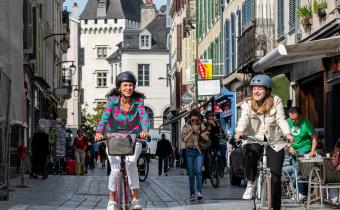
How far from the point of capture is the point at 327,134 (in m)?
21.2

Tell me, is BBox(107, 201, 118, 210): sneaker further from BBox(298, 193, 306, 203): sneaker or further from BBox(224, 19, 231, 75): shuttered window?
BBox(224, 19, 231, 75): shuttered window

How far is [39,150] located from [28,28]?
5.78 m

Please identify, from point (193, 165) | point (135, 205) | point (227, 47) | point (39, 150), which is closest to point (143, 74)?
point (227, 47)

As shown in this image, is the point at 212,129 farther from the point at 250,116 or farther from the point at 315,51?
the point at 250,116

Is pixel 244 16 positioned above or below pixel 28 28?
above

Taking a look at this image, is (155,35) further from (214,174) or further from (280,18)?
(214,174)

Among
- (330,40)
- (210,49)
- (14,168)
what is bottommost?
(14,168)

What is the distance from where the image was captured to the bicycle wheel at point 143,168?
2906cm

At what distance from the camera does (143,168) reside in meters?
29.6

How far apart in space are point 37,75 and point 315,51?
2802 centimetres

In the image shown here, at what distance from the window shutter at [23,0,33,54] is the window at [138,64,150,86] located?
74.9 m

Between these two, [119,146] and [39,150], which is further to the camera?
[39,150]

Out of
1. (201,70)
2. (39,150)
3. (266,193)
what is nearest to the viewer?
(266,193)

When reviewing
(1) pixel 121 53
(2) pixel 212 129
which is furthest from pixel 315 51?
(1) pixel 121 53
